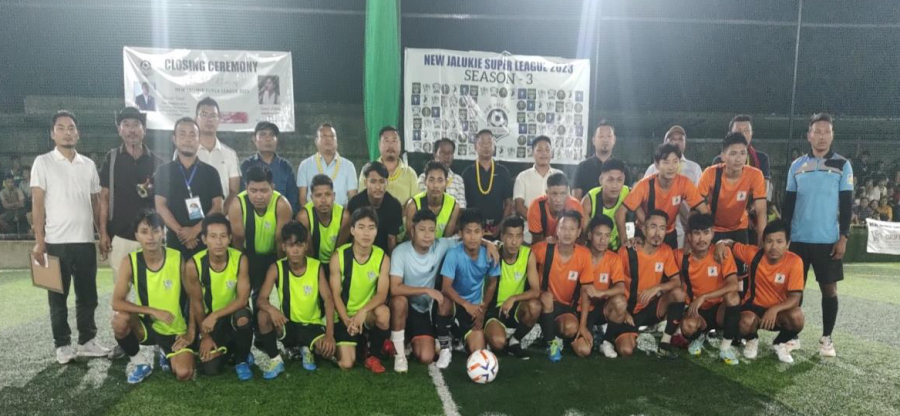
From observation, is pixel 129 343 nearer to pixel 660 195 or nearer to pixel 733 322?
pixel 660 195

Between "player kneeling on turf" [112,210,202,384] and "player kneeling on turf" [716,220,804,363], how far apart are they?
3.86m

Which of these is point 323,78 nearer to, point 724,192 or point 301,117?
point 301,117

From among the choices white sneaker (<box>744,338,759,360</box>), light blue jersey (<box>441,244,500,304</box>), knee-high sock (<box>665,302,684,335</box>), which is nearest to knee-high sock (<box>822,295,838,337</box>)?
white sneaker (<box>744,338,759,360</box>)

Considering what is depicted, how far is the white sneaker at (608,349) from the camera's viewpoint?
3.78m

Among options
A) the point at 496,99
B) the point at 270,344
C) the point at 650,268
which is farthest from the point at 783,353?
the point at 496,99

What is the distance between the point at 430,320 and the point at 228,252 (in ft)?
4.85

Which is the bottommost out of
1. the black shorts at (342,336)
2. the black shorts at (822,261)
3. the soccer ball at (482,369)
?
the soccer ball at (482,369)

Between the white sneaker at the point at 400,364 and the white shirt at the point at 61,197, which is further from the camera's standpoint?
the white shirt at the point at 61,197

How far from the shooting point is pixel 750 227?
439 centimetres

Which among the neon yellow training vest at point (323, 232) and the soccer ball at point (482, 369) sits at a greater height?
the neon yellow training vest at point (323, 232)

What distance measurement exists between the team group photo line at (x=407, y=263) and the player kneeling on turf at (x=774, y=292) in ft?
0.04

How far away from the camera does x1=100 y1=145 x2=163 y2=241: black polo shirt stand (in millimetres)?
3756

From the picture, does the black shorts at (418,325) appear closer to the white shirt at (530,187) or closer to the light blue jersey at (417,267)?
the light blue jersey at (417,267)

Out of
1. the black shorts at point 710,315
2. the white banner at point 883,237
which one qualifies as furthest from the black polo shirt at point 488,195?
the white banner at point 883,237
